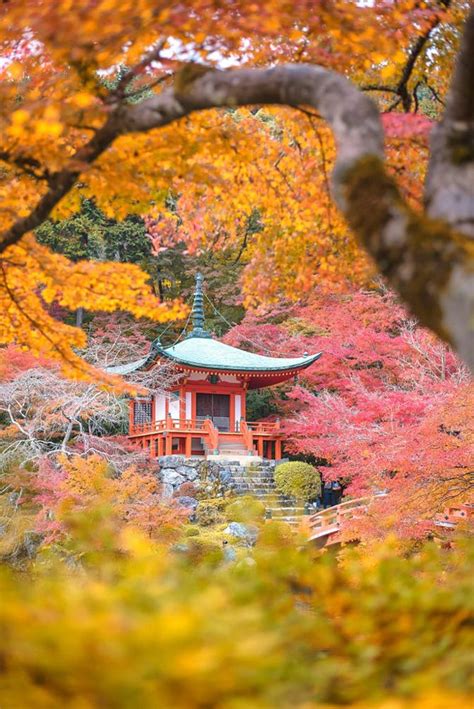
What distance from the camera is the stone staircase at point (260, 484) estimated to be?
1465cm

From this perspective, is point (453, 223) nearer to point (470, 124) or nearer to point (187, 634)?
point (470, 124)

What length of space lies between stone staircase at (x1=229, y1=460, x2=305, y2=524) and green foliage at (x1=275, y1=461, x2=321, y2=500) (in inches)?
9.1

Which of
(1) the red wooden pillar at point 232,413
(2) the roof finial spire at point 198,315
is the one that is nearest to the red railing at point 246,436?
(1) the red wooden pillar at point 232,413

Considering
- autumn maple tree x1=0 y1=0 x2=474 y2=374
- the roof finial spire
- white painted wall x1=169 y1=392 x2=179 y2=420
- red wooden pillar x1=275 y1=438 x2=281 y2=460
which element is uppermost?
the roof finial spire

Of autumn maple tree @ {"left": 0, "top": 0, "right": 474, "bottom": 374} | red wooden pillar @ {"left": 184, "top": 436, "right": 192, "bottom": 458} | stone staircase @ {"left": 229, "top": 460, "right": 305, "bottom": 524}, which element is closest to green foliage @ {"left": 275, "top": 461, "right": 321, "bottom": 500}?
stone staircase @ {"left": 229, "top": 460, "right": 305, "bottom": 524}

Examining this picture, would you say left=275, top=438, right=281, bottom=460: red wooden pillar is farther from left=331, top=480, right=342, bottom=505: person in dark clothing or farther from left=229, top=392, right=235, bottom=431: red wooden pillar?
left=331, top=480, right=342, bottom=505: person in dark clothing

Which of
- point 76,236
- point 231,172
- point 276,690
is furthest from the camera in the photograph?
point 76,236

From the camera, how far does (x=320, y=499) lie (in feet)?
56.9

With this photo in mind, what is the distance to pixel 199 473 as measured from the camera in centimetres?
1570

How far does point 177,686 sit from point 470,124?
7.11 ft

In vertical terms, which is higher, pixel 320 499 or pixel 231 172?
pixel 231 172

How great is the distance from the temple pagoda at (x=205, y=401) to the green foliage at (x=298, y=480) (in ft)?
5.72

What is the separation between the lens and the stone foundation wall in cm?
1520

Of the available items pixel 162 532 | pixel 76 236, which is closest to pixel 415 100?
pixel 162 532
